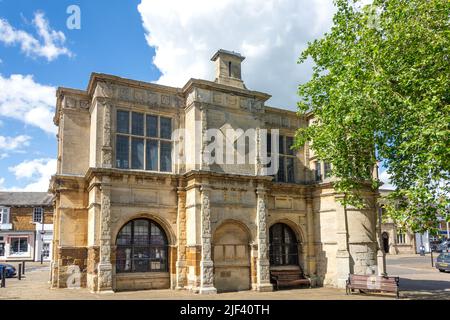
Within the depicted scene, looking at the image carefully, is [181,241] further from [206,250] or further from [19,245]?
[19,245]

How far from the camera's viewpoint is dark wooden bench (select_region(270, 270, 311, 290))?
19.8 m

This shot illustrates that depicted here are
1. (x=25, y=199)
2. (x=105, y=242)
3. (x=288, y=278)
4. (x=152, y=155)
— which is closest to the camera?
(x=105, y=242)

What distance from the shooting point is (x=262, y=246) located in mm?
19078

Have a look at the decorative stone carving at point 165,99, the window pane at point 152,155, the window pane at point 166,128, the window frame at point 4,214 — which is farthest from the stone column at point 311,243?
the window frame at point 4,214

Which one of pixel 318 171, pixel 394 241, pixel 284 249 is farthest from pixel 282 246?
pixel 394 241

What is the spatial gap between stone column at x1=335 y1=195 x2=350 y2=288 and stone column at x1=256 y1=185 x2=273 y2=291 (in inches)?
136

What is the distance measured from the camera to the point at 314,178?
2247cm

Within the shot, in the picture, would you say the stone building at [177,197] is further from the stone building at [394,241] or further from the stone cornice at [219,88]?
the stone building at [394,241]

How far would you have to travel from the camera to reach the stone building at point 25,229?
152ft

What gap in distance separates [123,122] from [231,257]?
25.4 feet

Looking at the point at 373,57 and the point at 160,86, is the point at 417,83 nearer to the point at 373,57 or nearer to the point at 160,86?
the point at 373,57

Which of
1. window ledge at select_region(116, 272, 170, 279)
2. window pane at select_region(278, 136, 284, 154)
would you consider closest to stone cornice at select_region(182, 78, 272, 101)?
window pane at select_region(278, 136, 284, 154)

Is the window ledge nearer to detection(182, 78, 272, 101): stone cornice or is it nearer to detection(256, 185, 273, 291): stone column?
detection(256, 185, 273, 291): stone column
